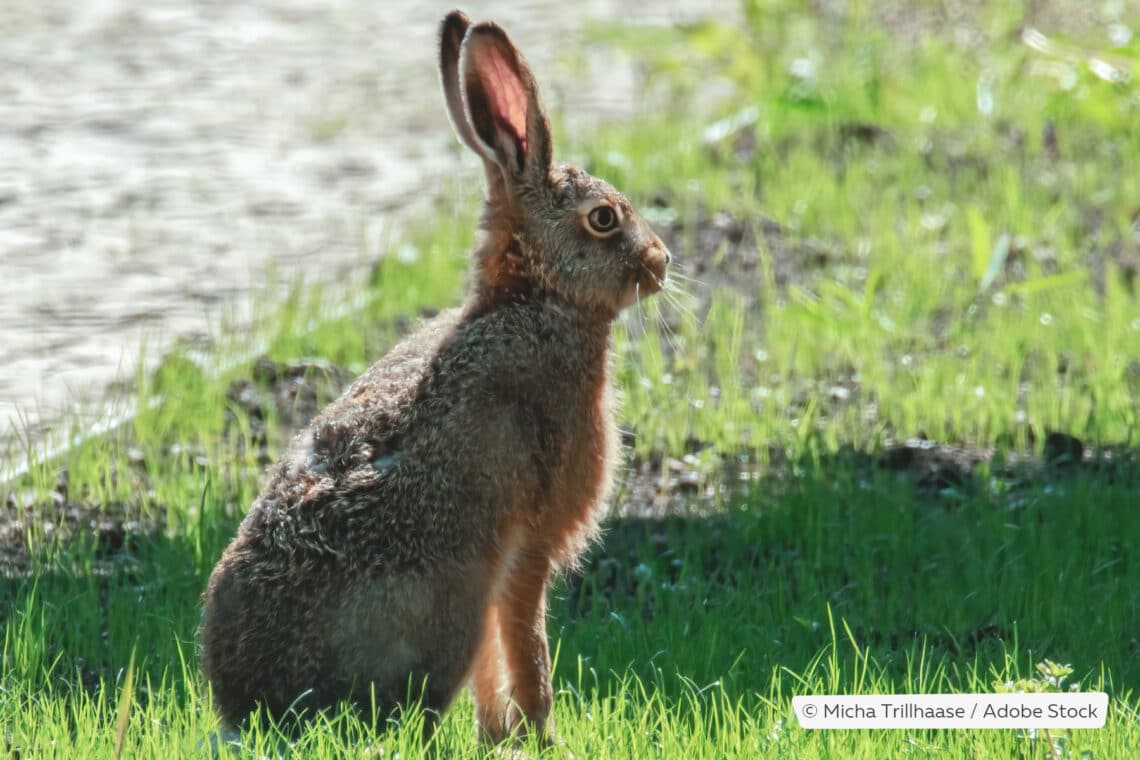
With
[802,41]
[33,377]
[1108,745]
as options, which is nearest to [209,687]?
[1108,745]

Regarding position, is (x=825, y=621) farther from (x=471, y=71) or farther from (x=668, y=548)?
(x=471, y=71)

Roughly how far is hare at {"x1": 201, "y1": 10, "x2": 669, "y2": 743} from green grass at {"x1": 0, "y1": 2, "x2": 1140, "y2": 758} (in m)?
0.16

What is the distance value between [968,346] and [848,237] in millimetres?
1348

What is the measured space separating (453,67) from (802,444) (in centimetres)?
227

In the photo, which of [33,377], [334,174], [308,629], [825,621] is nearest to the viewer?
[308,629]

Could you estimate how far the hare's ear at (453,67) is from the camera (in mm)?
5039

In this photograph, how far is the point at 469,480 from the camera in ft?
14.4

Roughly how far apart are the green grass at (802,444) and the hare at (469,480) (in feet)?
0.51

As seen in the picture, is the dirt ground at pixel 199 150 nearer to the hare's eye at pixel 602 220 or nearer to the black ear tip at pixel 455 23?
the black ear tip at pixel 455 23

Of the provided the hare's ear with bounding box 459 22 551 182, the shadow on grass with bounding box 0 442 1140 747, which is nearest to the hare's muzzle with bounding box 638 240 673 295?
the hare's ear with bounding box 459 22 551 182

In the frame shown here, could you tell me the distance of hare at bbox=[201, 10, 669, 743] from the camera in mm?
4242

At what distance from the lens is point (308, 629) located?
13.8ft

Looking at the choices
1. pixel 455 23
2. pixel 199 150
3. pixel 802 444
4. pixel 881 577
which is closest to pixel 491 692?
pixel 881 577

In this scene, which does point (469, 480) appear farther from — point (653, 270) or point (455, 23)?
point (455, 23)
